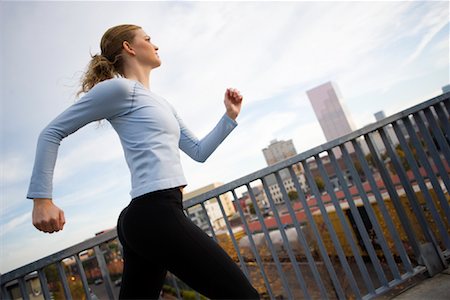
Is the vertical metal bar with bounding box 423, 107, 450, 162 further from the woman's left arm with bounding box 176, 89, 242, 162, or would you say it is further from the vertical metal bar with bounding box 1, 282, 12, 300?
the vertical metal bar with bounding box 1, 282, 12, 300

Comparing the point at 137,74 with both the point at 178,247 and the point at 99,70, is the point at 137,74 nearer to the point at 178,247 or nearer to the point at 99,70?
the point at 99,70

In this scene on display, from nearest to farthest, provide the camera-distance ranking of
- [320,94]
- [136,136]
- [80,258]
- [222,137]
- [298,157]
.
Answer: [136,136]
[222,137]
[80,258]
[298,157]
[320,94]

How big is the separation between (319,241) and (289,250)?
0.27 m

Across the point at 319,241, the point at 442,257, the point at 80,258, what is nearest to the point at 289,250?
the point at 319,241

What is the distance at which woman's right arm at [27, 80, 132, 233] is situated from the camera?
1.00 metres

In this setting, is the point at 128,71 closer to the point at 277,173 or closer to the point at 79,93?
the point at 79,93

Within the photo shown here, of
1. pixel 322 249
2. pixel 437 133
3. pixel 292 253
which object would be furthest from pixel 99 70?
pixel 437 133

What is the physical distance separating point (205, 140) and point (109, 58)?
0.65 m

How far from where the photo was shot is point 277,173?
2100 millimetres

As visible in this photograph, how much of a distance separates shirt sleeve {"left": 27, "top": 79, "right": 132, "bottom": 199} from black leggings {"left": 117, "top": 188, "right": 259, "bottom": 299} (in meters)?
0.31

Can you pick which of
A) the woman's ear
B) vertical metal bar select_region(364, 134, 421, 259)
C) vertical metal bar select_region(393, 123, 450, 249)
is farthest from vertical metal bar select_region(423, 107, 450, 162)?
the woman's ear

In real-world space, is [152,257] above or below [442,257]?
above

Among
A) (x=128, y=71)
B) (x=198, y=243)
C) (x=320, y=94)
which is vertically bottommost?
(x=198, y=243)

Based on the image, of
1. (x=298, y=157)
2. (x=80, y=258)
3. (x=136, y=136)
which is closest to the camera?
(x=136, y=136)
